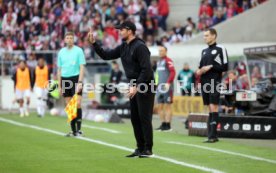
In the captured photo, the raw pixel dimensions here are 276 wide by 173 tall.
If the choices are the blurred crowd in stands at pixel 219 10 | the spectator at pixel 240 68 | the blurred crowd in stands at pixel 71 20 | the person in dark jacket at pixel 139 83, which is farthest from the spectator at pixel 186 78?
the person in dark jacket at pixel 139 83

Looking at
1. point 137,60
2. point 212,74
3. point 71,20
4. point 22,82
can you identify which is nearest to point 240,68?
point 22,82

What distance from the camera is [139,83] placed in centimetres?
1183

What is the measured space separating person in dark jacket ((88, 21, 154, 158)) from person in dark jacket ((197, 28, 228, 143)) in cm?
333

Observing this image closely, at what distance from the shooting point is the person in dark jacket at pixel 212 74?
15258 mm

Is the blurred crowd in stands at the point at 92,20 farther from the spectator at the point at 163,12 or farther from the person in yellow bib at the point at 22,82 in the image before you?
the person in yellow bib at the point at 22,82

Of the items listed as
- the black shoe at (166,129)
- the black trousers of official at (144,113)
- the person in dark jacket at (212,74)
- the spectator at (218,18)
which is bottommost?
the black shoe at (166,129)

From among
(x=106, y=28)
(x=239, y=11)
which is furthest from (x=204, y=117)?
(x=106, y=28)

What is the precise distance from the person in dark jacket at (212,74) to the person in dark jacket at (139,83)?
131 inches

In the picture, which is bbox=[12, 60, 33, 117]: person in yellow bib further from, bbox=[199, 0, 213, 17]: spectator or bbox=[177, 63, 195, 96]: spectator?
bbox=[199, 0, 213, 17]: spectator

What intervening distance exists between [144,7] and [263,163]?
2459 cm

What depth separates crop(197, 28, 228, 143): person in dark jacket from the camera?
50.1 feet

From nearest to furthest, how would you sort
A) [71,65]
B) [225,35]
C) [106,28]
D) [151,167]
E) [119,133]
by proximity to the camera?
[151,167]
[71,65]
[119,133]
[225,35]
[106,28]

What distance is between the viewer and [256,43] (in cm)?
2703

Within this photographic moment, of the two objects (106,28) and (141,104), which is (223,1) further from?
(141,104)
